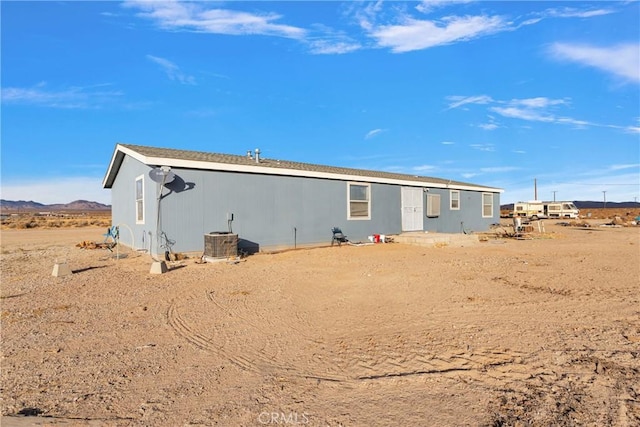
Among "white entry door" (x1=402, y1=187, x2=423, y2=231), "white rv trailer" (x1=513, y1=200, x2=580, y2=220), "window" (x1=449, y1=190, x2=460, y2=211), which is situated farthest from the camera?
"white rv trailer" (x1=513, y1=200, x2=580, y2=220)

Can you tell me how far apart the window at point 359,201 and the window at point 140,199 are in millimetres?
7042

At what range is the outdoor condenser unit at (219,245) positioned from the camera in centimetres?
982

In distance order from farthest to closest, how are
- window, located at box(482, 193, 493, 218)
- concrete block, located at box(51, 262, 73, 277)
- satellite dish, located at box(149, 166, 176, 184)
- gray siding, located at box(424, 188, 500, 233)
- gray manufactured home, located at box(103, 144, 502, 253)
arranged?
window, located at box(482, 193, 493, 218)
gray siding, located at box(424, 188, 500, 233)
gray manufactured home, located at box(103, 144, 502, 253)
satellite dish, located at box(149, 166, 176, 184)
concrete block, located at box(51, 262, 73, 277)

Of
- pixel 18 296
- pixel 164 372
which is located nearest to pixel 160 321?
pixel 164 372

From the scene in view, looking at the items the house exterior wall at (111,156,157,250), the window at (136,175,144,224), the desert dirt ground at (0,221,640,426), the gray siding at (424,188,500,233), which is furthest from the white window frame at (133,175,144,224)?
the gray siding at (424,188,500,233)

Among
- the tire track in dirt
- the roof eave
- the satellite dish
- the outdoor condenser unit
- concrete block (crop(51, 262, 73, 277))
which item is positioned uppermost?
the roof eave

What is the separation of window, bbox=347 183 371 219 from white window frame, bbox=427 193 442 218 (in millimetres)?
→ 3857

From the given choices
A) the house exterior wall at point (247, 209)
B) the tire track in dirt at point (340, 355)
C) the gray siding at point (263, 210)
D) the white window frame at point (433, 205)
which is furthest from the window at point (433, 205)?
the tire track in dirt at point (340, 355)

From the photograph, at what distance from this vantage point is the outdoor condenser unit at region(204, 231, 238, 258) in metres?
9.82

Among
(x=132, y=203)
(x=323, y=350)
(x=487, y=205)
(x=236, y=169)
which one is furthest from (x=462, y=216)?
(x=323, y=350)

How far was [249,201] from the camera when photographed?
452 inches

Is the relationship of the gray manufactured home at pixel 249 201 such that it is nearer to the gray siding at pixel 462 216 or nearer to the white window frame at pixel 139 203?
the white window frame at pixel 139 203

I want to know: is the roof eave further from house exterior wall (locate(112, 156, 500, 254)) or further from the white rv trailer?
the white rv trailer

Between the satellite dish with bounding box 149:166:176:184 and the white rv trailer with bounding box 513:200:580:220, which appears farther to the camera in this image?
the white rv trailer with bounding box 513:200:580:220
